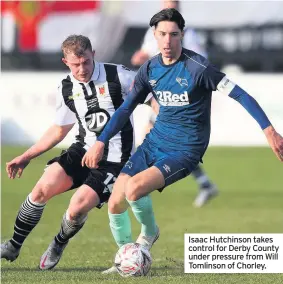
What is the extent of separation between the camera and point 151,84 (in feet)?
26.2

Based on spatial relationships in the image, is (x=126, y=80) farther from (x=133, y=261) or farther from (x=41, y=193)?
(x=133, y=261)

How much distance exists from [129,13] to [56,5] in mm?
2117

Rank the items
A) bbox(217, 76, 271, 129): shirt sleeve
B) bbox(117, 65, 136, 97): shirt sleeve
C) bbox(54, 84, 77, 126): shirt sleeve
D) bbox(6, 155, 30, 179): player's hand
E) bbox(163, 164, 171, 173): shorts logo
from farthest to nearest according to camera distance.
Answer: bbox(54, 84, 77, 126): shirt sleeve, bbox(117, 65, 136, 97): shirt sleeve, bbox(6, 155, 30, 179): player's hand, bbox(163, 164, 171, 173): shorts logo, bbox(217, 76, 271, 129): shirt sleeve

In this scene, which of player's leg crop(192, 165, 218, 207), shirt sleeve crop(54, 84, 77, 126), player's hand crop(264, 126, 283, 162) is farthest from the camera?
player's leg crop(192, 165, 218, 207)

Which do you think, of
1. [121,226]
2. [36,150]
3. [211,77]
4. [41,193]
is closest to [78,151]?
[36,150]

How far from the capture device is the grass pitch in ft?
25.9

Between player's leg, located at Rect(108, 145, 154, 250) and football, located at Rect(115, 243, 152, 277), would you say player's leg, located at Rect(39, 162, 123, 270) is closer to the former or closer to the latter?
player's leg, located at Rect(108, 145, 154, 250)

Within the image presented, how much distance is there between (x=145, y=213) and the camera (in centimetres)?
804

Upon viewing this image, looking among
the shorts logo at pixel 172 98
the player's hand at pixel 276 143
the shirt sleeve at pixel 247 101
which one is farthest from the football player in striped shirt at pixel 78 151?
the player's hand at pixel 276 143

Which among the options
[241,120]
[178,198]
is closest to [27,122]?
[241,120]

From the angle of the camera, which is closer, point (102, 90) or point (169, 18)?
point (169, 18)

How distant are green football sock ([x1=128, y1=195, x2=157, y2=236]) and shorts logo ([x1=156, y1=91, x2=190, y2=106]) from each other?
0.77 m

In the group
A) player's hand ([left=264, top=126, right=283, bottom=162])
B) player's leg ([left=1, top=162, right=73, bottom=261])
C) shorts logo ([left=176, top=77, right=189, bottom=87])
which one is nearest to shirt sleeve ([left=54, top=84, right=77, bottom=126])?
player's leg ([left=1, top=162, right=73, bottom=261])

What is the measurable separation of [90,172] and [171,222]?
3517 mm
